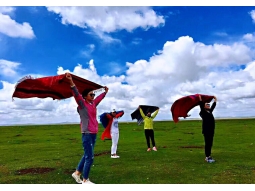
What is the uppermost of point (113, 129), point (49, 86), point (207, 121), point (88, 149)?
point (49, 86)

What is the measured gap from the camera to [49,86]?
30.4ft

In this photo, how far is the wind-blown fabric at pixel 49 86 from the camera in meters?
9.23

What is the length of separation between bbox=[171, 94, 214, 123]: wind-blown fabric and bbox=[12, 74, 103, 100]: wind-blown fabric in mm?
5749

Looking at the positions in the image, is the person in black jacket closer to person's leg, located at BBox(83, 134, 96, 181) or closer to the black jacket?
the black jacket

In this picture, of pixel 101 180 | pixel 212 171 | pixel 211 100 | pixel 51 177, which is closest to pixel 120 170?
pixel 101 180

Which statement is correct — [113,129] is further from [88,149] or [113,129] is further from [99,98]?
[88,149]

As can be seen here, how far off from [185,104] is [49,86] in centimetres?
819

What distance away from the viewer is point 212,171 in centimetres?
1174

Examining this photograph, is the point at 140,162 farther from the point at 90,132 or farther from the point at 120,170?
the point at 90,132

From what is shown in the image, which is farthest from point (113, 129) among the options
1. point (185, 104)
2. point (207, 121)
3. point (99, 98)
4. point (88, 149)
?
point (88, 149)

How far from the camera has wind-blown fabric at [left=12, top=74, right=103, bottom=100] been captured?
9.23m

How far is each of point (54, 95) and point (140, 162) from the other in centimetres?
582

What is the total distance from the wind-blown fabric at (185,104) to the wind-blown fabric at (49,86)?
5.75 meters

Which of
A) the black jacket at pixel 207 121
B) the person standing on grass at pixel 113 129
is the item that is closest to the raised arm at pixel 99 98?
the black jacket at pixel 207 121
